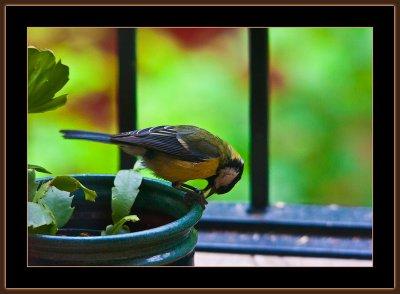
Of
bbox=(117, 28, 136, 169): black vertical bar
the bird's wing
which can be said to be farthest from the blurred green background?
the bird's wing

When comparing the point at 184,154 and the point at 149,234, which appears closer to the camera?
the point at 149,234

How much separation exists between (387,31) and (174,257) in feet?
1.45

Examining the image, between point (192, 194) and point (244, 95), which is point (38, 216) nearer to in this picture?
point (192, 194)

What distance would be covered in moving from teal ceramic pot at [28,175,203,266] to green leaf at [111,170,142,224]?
29 mm

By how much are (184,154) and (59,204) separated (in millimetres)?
284

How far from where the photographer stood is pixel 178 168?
1324 millimetres

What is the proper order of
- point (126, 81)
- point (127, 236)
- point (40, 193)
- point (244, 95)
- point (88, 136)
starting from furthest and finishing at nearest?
point (244, 95), point (126, 81), point (88, 136), point (40, 193), point (127, 236)

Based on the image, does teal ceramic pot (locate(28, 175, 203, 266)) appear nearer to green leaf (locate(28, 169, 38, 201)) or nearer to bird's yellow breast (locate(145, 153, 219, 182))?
green leaf (locate(28, 169, 38, 201))

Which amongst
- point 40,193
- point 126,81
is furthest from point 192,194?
point 126,81

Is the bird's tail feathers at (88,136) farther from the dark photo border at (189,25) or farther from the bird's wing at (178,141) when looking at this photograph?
the dark photo border at (189,25)

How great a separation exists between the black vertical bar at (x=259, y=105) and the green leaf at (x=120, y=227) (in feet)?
1.87

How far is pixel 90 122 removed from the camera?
1.55 metres

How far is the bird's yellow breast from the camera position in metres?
1.31

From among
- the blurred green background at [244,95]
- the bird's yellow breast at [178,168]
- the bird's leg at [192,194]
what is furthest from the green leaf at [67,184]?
the blurred green background at [244,95]
